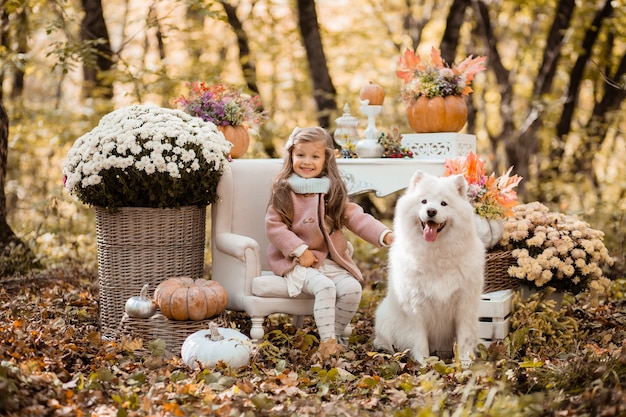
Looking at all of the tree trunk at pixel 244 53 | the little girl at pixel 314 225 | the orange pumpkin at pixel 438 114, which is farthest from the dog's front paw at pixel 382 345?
the tree trunk at pixel 244 53

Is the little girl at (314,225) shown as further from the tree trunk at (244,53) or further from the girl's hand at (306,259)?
the tree trunk at (244,53)

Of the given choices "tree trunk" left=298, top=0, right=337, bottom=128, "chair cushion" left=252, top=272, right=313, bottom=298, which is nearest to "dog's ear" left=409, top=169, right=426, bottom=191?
"chair cushion" left=252, top=272, right=313, bottom=298

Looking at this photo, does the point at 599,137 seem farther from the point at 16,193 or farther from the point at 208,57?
the point at 16,193

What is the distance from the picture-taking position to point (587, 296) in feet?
20.0

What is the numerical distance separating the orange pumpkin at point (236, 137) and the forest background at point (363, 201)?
66cm

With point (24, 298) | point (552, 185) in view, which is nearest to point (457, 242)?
point (24, 298)

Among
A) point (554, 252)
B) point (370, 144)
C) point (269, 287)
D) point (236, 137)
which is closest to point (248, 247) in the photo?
point (269, 287)

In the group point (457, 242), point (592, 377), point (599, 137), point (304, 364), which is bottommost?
point (304, 364)

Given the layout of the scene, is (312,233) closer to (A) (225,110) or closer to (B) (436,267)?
(B) (436,267)

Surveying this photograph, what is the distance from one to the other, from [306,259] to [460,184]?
1083 mm

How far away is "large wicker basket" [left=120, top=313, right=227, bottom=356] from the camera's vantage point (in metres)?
4.39

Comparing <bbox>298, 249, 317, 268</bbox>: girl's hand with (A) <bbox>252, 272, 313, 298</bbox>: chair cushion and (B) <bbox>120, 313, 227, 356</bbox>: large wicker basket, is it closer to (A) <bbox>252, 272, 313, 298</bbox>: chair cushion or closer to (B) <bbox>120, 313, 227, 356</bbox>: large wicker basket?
(A) <bbox>252, 272, 313, 298</bbox>: chair cushion

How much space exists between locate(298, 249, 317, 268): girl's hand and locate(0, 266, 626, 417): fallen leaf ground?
463 millimetres

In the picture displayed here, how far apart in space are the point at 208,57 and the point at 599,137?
307 inches
